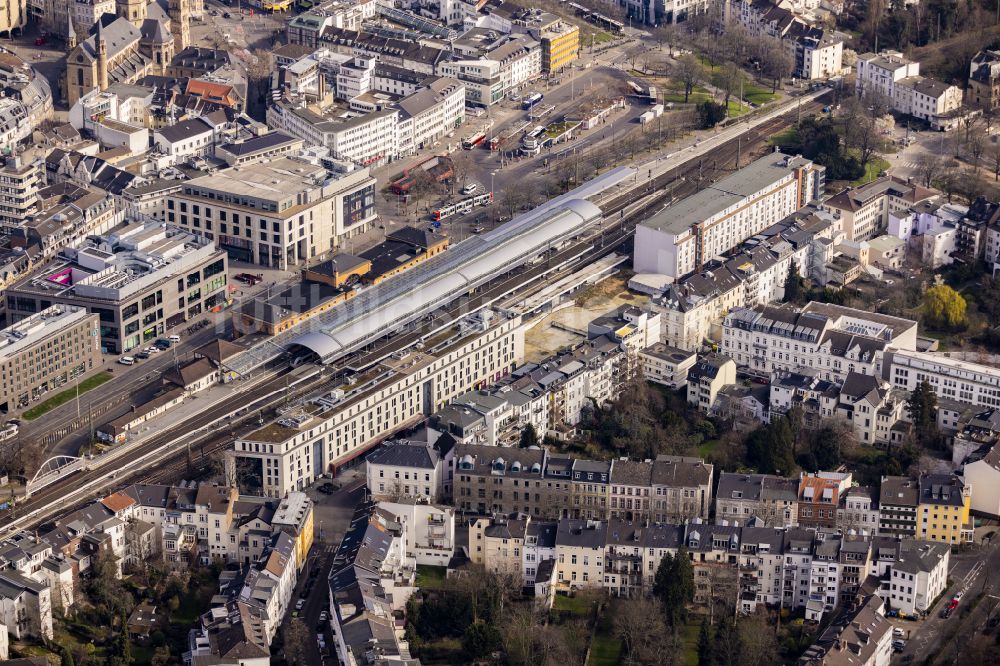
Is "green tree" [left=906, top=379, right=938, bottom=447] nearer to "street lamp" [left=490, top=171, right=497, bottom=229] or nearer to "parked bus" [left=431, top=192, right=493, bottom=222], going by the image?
"street lamp" [left=490, top=171, right=497, bottom=229]

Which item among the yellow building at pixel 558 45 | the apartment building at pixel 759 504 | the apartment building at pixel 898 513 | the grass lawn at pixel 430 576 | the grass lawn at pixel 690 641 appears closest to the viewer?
the grass lawn at pixel 690 641

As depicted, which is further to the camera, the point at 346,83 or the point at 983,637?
the point at 346,83

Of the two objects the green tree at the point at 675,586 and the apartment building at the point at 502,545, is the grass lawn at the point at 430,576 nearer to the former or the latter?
the apartment building at the point at 502,545

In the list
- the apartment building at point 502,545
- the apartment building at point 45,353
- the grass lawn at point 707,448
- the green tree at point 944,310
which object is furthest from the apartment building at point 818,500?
the apartment building at point 45,353

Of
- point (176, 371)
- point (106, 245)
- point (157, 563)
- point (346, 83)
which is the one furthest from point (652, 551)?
point (346, 83)

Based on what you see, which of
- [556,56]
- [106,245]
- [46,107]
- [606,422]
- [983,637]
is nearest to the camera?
[983,637]

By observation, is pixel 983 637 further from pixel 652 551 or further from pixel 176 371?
pixel 176 371

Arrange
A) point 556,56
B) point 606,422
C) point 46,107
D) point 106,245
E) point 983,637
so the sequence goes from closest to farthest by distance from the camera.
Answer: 1. point 983,637
2. point 606,422
3. point 106,245
4. point 46,107
5. point 556,56
